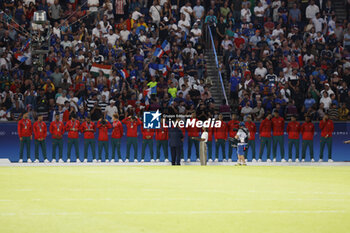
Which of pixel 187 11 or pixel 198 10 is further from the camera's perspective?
pixel 198 10

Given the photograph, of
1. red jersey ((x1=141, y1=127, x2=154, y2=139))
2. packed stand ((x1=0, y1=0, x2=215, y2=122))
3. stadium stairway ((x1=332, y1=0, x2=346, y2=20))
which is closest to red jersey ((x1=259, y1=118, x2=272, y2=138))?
packed stand ((x1=0, y1=0, x2=215, y2=122))

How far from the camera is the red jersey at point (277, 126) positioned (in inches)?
1114

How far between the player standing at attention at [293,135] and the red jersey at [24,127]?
10337mm

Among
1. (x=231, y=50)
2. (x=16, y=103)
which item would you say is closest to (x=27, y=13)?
(x=16, y=103)

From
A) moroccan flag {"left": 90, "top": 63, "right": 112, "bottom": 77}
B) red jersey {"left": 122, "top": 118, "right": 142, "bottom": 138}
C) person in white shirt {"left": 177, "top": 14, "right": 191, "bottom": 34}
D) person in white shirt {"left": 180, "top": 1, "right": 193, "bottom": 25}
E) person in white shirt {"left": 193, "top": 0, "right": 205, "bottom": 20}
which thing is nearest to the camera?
red jersey {"left": 122, "top": 118, "right": 142, "bottom": 138}

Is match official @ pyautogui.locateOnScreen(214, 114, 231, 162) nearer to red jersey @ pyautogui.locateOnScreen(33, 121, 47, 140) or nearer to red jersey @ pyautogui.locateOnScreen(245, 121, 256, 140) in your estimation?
red jersey @ pyautogui.locateOnScreen(245, 121, 256, 140)

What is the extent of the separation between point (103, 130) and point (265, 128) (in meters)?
6.55

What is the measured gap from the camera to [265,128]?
1117 inches

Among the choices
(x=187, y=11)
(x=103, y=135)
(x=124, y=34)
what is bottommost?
(x=103, y=135)

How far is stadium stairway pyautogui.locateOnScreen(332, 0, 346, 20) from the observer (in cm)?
3588

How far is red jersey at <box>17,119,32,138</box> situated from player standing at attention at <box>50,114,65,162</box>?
859mm

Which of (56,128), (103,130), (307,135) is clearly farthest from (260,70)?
(56,128)

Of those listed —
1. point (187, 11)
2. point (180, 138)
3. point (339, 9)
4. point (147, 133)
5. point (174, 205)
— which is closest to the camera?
point (174, 205)

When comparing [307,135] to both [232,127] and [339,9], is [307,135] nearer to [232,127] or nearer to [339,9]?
[232,127]
